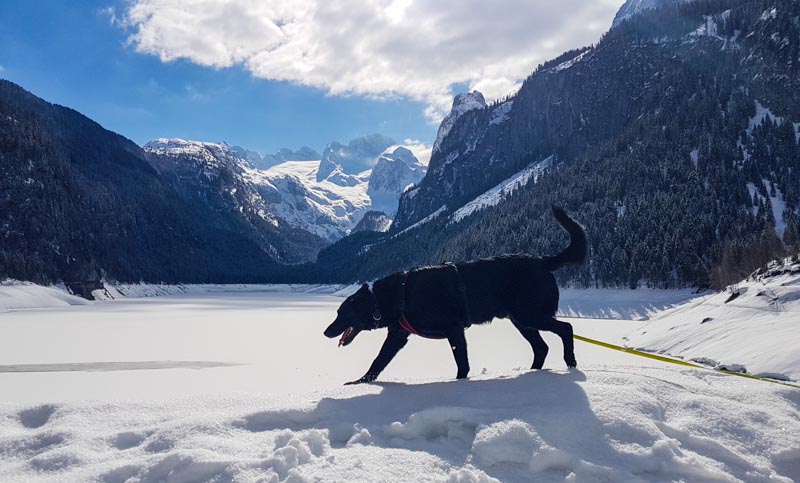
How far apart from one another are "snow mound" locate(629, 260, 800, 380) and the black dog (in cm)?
456

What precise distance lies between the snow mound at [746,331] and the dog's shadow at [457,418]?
18.9 ft

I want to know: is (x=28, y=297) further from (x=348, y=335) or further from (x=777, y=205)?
(x=777, y=205)

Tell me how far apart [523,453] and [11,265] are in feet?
329

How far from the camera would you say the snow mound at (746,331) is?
29.6 feet

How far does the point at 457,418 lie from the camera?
4.35m

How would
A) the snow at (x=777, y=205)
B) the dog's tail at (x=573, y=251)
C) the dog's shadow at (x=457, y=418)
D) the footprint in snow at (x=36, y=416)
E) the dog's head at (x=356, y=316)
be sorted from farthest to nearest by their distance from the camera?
the snow at (x=777, y=205)
the dog's head at (x=356, y=316)
the dog's tail at (x=573, y=251)
the footprint in snow at (x=36, y=416)
the dog's shadow at (x=457, y=418)

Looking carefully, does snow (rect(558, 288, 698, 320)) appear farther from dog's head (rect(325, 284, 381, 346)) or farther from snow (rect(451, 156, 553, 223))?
snow (rect(451, 156, 553, 223))

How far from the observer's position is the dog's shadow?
3.91 m

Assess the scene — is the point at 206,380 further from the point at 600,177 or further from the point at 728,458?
the point at 600,177

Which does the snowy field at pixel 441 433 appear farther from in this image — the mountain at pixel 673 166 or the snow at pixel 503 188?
the snow at pixel 503 188

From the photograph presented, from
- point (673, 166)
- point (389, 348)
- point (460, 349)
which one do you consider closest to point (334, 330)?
point (389, 348)

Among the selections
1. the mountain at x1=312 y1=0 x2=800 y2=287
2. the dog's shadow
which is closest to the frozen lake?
the dog's shadow

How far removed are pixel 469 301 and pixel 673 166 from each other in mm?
100161

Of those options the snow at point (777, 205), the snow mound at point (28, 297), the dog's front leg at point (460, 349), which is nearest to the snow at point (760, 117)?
the snow at point (777, 205)
